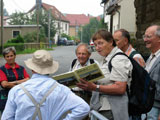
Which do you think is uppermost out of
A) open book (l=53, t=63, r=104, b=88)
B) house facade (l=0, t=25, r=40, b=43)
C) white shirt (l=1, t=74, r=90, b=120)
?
house facade (l=0, t=25, r=40, b=43)

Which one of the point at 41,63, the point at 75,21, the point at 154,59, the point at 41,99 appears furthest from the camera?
the point at 75,21

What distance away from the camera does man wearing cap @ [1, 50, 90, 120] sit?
6.64 feet

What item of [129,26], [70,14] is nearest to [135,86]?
[129,26]

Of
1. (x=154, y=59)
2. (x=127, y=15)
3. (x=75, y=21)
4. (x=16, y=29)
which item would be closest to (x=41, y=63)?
(x=154, y=59)

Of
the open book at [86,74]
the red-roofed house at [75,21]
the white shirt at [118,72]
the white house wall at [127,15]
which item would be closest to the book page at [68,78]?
the open book at [86,74]

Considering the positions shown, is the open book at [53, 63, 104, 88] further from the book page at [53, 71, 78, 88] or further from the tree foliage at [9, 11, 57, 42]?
the tree foliage at [9, 11, 57, 42]

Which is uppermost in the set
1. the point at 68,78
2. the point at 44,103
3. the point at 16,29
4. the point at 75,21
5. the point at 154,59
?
the point at 75,21

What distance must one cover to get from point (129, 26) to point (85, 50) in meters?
19.9

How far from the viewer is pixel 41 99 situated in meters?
2.04

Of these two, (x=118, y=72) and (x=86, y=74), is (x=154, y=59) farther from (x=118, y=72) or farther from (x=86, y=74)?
(x=86, y=74)

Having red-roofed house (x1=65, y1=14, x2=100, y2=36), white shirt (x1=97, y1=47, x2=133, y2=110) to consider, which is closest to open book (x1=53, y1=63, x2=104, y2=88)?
white shirt (x1=97, y1=47, x2=133, y2=110)

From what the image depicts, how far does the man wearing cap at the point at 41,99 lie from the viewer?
2025 millimetres

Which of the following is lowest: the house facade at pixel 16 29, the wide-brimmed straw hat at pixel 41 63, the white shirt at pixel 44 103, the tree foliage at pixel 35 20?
the white shirt at pixel 44 103

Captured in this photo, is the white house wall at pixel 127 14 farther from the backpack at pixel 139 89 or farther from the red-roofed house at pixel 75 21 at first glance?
the red-roofed house at pixel 75 21
